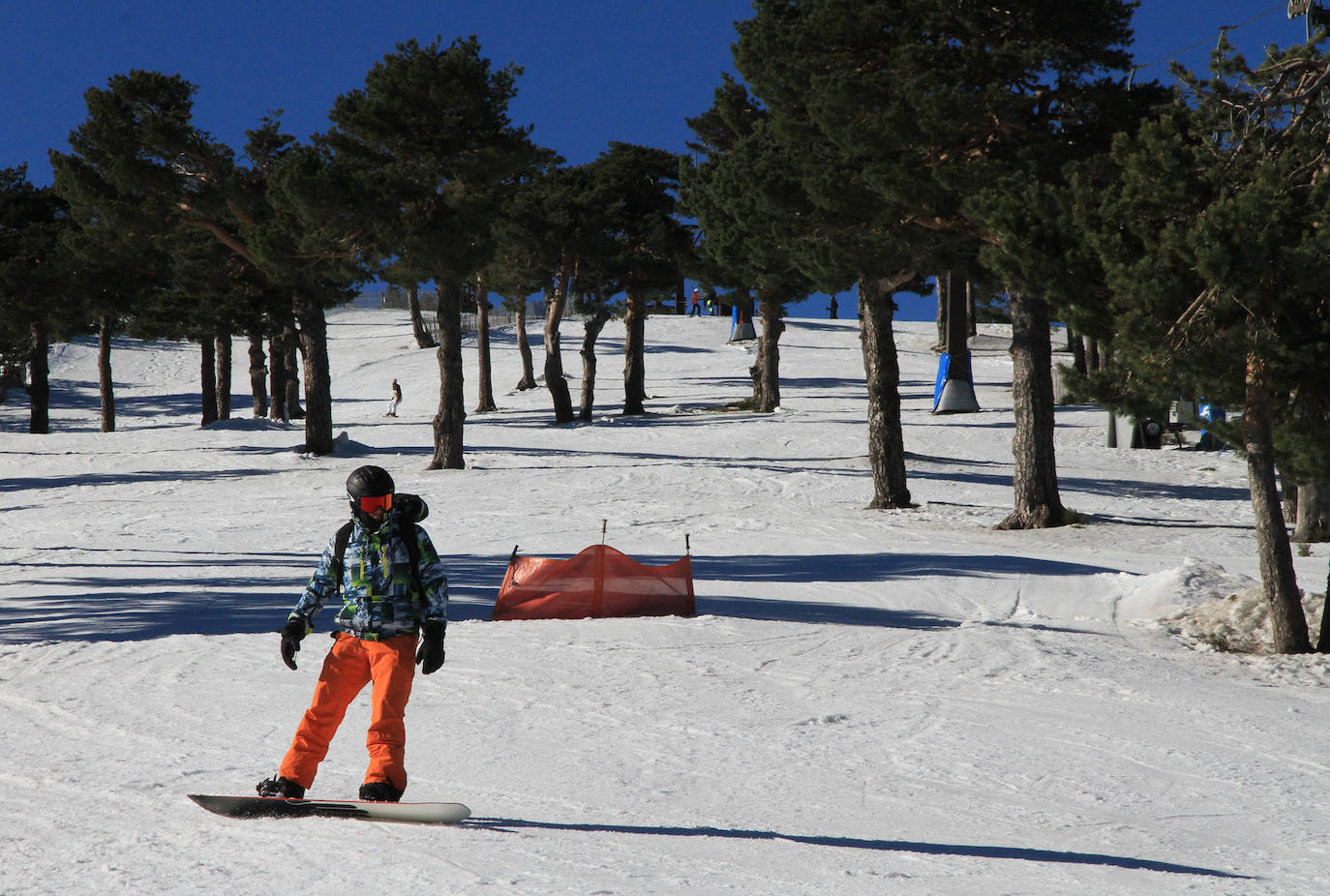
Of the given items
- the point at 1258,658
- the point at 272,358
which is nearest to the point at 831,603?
the point at 1258,658

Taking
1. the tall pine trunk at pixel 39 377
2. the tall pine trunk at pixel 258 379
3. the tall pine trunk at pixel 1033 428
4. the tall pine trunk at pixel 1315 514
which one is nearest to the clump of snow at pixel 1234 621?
the tall pine trunk at pixel 1315 514

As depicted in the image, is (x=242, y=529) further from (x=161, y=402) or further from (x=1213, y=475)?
Result: (x=161, y=402)

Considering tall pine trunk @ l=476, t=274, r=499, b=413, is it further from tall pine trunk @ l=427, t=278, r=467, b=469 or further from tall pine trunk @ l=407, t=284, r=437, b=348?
tall pine trunk @ l=407, t=284, r=437, b=348

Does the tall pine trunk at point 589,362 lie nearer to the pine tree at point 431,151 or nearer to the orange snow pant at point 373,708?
the pine tree at point 431,151

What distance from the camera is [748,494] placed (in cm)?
2030

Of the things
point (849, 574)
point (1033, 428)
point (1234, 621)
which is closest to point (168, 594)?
point (849, 574)

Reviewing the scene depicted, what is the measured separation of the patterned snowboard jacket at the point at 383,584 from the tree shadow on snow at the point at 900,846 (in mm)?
943

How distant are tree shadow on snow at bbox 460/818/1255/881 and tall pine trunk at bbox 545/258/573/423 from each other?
1095 inches

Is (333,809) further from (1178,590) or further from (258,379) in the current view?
(258,379)

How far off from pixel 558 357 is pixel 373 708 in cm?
2915

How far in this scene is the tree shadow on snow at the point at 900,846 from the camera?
4.90 meters

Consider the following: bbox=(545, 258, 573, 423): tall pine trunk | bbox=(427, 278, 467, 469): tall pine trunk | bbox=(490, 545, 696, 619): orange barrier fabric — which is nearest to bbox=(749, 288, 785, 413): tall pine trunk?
bbox=(545, 258, 573, 423): tall pine trunk

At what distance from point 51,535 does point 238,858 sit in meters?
14.0

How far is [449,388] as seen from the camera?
2373 centimetres
